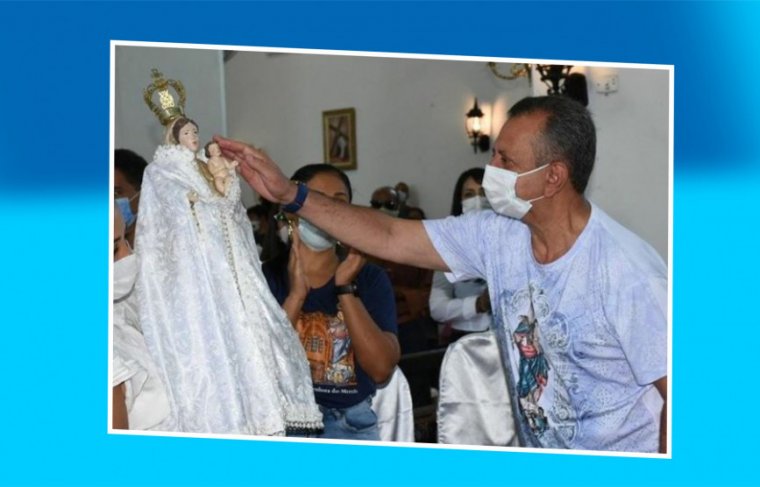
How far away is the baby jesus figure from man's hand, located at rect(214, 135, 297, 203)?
23 millimetres

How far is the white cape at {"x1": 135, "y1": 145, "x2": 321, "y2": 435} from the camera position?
2.40 metres

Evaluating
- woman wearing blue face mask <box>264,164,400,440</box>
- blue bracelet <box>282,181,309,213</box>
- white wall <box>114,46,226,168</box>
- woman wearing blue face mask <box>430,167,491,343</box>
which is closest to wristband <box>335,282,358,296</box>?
woman wearing blue face mask <box>264,164,400,440</box>

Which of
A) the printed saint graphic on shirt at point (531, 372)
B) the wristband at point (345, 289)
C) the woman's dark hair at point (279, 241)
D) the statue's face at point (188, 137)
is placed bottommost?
the printed saint graphic on shirt at point (531, 372)

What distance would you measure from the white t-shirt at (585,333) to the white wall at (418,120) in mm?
186

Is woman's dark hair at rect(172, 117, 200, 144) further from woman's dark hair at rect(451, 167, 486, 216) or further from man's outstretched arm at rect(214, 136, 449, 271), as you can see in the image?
woman's dark hair at rect(451, 167, 486, 216)

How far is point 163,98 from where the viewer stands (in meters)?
2.47

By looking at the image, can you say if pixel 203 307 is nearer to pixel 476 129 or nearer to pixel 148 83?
pixel 148 83

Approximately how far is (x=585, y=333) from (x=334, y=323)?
26.1 inches

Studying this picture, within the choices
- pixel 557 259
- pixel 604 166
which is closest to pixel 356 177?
pixel 604 166

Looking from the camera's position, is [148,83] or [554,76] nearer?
[148,83]

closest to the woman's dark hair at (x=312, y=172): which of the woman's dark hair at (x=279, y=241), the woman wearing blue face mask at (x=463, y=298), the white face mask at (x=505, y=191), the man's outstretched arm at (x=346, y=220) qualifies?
the woman's dark hair at (x=279, y=241)

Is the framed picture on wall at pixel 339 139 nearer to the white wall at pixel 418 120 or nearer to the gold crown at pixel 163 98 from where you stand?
the white wall at pixel 418 120

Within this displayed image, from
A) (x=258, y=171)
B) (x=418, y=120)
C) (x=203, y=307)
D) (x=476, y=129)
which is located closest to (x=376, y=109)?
(x=476, y=129)

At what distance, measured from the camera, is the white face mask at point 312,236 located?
2.73 m
